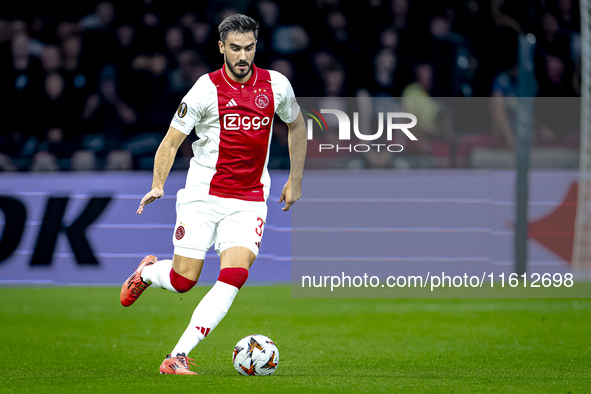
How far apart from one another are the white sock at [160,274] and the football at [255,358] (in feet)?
2.19

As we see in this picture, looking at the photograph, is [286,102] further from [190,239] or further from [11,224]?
[11,224]

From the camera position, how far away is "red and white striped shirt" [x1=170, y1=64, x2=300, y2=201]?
485 centimetres

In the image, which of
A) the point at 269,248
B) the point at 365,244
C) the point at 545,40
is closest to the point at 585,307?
the point at 365,244

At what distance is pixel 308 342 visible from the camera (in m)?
6.16

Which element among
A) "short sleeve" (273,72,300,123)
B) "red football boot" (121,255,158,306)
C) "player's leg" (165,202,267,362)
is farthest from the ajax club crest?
"red football boot" (121,255,158,306)

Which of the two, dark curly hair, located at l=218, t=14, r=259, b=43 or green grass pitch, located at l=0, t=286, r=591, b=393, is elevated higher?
dark curly hair, located at l=218, t=14, r=259, b=43

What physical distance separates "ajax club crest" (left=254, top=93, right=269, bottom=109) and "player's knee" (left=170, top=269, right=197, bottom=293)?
109cm

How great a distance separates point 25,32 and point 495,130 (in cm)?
576

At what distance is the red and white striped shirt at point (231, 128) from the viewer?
4852mm

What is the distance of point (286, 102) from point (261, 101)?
214 millimetres

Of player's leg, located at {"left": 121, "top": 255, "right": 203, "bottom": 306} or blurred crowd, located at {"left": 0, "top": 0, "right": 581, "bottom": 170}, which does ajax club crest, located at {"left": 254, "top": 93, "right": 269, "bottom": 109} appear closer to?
player's leg, located at {"left": 121, "top": 255, "right": 203, "bottom": 306}

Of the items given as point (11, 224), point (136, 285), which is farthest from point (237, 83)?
point (11, 224)

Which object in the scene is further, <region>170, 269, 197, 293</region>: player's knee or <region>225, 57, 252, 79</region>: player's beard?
<region>170, 269, 197, 293</region>: player's knee

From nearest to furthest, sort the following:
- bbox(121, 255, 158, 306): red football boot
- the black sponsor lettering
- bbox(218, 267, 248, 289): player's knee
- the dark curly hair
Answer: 1. bbox(218, 267, 248, 289): player's knee
2. the dark curly hair
3. bbox(121, 255, 158, 306): red football boot
4. the black sponsor lettering
